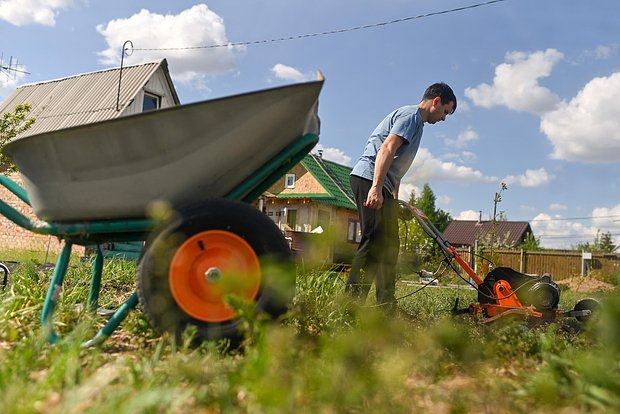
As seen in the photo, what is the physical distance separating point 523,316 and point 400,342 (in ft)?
6.69

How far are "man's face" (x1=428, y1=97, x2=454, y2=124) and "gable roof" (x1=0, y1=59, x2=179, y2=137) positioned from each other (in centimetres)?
1297

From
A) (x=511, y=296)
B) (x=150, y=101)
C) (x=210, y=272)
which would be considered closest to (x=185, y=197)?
(x=210, y=272)

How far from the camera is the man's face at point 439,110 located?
396cm

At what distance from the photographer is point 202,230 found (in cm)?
224

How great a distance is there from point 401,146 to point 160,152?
203 cm

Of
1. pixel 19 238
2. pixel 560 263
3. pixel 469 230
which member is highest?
pixel 469 230

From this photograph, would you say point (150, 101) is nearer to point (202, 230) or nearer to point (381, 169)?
point (381, 169)

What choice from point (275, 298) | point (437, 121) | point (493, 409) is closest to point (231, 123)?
point (275, 298)

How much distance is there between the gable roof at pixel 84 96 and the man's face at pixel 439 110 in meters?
13.0

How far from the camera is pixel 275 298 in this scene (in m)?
2.23

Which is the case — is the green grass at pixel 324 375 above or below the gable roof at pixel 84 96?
below

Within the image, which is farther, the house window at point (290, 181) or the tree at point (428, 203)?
the tree at point (428, 203)

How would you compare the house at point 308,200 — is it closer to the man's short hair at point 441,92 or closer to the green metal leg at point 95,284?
the man's short hair at point 441,92

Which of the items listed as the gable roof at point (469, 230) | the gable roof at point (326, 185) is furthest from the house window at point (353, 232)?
the gable roof at point (469, 230)
